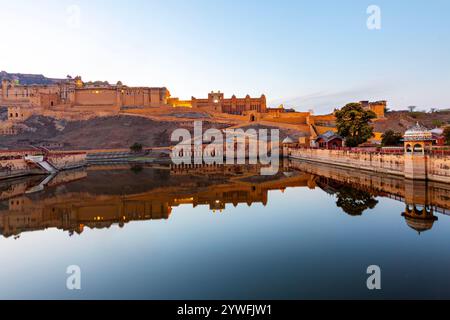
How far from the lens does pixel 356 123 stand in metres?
39.4

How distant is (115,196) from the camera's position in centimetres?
2116

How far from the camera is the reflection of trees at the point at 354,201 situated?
50.5 ft

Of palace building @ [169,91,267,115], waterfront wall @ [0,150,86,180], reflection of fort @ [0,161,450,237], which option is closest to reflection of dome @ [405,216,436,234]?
reflection of fort @ [0,161,450,237]

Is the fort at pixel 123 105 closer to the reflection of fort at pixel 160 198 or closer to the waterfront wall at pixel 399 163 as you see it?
the waterfront wall at pixel 399 163

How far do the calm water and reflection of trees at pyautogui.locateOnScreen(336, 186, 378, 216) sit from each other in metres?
0.05

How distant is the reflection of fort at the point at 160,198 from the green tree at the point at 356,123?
41.4 feet

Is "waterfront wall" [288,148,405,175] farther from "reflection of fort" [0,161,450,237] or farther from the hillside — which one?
the hillside

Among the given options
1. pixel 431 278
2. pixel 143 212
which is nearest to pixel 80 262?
pixel 143 212

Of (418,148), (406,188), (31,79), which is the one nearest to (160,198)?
(406,188)

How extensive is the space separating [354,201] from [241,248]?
9.41 m

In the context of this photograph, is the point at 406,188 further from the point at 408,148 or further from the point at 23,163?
the point at 23,163

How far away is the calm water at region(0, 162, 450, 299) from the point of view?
752 centimetres
